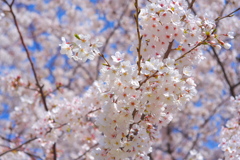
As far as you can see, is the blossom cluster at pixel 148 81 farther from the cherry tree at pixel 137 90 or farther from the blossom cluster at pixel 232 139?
the blossom cluster at pixel 232 139

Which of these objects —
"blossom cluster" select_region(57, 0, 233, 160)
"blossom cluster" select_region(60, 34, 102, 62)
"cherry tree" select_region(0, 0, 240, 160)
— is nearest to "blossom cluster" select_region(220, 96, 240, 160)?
"cherry tree" select_region(0, 0, 240, 160)

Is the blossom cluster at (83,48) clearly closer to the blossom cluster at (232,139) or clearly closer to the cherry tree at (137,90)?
the cherry tree at (137,90)

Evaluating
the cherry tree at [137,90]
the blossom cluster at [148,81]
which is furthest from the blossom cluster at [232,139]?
→ the blossom cluster at [148,81]

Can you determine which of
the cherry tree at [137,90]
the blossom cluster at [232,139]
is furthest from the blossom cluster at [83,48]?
the blossom cluster at [232,139]

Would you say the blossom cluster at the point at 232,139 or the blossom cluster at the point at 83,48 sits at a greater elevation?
the blossom cluster at the point at 83,48

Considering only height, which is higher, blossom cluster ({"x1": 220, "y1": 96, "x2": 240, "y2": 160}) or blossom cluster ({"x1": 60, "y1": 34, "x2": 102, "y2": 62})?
blossom cluster ({"x1": 60, "y1": 34, "x2": 102, "y2": 62})

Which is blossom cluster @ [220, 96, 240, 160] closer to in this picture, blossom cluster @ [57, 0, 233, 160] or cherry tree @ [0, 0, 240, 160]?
cherry tree @ [0, 0, 240, 160]

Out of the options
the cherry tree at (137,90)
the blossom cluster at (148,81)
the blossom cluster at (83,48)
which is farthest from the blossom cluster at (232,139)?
the blossom cluster at (83,48)

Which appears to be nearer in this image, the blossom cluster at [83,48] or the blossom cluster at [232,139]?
the blossom cluster at [83,48]

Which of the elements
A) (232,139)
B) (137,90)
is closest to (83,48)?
(137,90)

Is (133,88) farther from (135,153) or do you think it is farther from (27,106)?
(27,106)

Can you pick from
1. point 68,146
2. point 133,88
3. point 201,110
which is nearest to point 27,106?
point 133,88
